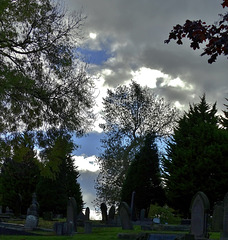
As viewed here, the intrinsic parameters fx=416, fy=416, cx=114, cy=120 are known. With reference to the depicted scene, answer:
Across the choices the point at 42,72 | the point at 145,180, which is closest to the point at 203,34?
the point at 42,72

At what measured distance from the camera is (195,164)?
3036 centimetres

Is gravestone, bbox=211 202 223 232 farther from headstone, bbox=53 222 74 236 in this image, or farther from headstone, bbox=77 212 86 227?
headstone, bbox=53 222 74 236

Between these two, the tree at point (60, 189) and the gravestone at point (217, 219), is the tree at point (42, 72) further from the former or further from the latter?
the tree at point (60, 189)

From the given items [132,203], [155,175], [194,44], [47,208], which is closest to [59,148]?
[194,44]

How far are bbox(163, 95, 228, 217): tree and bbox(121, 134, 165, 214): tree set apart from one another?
1.47 metres

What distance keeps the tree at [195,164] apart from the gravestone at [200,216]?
43.9ft

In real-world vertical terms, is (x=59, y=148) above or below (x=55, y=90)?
below

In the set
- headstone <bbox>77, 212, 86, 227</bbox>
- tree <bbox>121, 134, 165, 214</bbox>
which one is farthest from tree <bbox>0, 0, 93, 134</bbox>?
tree <bbox>121, 134, 165, 214</bbox>

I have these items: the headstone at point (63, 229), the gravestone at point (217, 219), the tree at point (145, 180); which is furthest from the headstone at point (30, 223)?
the tree at point (145, 180)

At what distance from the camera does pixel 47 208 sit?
1517 inches

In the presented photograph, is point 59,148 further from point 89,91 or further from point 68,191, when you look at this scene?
point 68,191

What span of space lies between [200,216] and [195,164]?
14589 millimetres

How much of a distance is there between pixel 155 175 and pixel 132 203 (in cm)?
388

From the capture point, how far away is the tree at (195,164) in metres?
29.6
